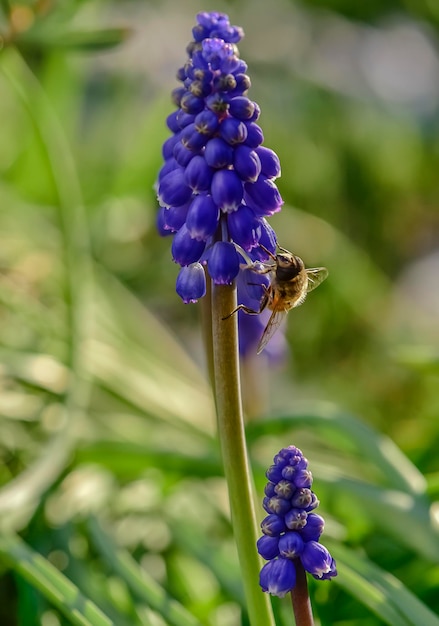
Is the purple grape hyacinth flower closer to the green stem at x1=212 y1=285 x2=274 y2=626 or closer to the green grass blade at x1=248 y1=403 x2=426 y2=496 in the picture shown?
the green stem at x1=212 y1=285 x2=274 y2=626

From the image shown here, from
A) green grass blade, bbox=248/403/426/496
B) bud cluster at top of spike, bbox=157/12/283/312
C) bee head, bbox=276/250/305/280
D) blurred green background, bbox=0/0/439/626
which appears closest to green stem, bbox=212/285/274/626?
bud cluster at top of spike, bbox=157/12/283/312

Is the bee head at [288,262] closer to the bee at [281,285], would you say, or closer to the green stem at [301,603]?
the bee at [281,285]

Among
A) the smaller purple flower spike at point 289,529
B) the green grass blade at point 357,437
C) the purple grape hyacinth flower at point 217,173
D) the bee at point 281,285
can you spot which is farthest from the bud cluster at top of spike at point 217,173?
the green grass blade at point 357,437

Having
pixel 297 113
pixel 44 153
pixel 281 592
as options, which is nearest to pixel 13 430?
pixel 44 153

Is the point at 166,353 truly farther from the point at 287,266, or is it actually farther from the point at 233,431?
the point at 233,431

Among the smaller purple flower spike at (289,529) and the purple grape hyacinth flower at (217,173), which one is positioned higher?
the purple grape hyacinth flower at (217,173)

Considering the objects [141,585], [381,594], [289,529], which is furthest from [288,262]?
[141,585]

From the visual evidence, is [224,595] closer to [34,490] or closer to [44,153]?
[34,490]
